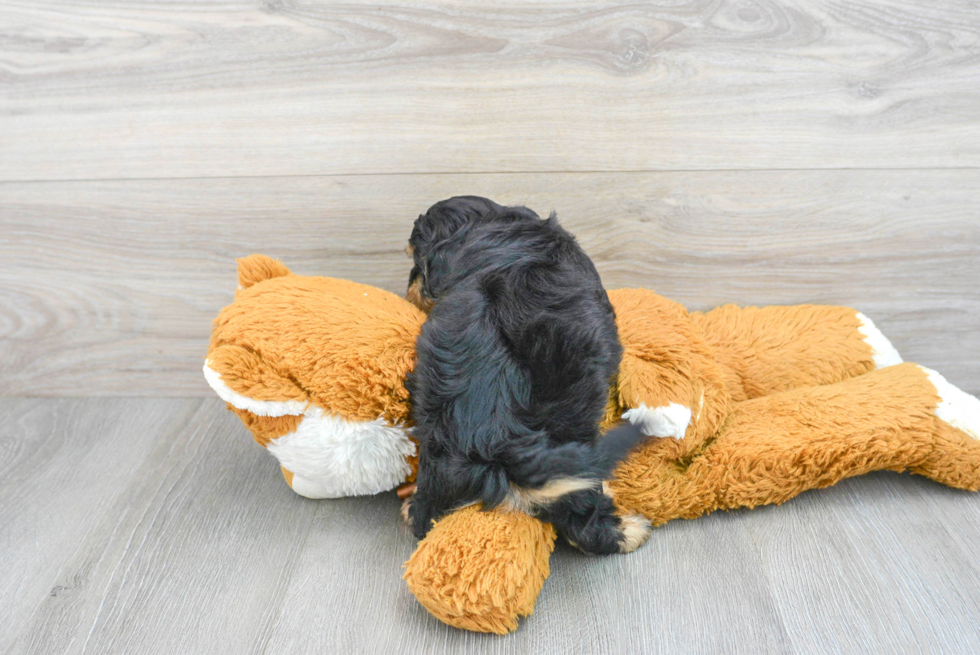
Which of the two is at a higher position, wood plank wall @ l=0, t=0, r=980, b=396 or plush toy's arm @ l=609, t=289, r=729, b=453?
wood plank wall @ l=0, t=0, r=980, b=396

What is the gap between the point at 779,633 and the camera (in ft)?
2.36

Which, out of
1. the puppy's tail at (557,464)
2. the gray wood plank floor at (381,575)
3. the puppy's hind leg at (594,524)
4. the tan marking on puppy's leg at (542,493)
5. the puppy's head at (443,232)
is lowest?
the gray wood plank floor at (381,575)

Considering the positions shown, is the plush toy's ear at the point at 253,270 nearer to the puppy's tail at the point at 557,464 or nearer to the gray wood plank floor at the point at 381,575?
the gray wood plank floor at the point at 381,575

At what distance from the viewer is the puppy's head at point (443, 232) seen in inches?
32.7

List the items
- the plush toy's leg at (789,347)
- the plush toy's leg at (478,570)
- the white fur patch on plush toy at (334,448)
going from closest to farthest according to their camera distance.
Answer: the plush toy's leg at (478,570)
the white fur patch on plush toy at (334,448)
the plush toy's leg at (789,347)

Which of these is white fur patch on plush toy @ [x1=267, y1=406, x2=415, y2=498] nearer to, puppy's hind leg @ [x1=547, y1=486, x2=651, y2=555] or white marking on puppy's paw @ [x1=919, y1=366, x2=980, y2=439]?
puppy's hind leg @ [x1=547, y1=486, x2=651, y2=555]

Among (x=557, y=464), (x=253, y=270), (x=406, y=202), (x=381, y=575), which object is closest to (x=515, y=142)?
(x=406, y=202)

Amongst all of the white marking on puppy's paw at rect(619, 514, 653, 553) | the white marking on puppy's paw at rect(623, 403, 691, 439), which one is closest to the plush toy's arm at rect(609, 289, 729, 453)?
the white marking on puppy's paw at rect(623, 403, 691, 439)

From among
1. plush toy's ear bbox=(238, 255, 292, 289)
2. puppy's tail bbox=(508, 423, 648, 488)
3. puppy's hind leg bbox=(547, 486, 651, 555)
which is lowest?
puppy's hind leg bbox=(547, 486, 651, 555)

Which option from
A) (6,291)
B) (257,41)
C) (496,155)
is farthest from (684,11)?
(6,291)

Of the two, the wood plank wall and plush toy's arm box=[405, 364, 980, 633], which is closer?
plush toy's arm box=[405, 364, 980, 633]

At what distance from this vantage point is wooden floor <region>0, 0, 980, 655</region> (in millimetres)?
844

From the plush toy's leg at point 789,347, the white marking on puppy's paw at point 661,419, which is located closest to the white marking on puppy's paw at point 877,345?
the plush toy's leg at point 789,347

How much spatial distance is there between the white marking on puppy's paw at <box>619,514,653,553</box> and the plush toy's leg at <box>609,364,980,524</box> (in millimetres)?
11
